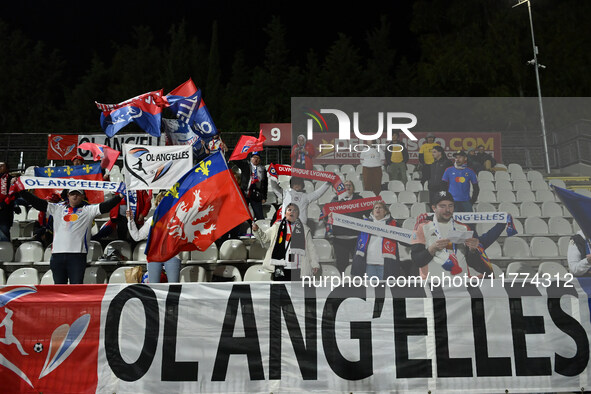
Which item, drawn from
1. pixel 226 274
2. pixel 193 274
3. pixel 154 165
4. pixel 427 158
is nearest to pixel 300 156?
pixel 427 158

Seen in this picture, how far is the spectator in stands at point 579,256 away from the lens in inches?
253

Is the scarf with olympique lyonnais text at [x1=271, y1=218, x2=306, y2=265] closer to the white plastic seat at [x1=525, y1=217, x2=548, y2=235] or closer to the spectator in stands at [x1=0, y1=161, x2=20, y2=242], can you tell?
the white plastic seat at [x1=525, y1=217, x2=548, y2=235]

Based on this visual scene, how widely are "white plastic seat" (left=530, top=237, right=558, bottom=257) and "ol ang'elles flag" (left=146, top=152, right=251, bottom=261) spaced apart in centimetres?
490

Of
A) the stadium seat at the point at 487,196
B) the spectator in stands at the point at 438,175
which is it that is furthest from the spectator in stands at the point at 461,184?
the stadium seat at the point at 487,196

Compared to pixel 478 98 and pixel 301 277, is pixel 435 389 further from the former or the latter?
pixel 478 98

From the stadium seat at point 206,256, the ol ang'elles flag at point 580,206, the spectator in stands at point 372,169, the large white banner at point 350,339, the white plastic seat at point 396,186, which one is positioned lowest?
the large white banner at point 350,339

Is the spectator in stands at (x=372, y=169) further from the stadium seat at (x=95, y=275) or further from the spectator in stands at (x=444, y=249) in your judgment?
the stadium seat at (x=95, y=275)

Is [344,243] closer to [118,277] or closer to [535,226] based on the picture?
[118,277]

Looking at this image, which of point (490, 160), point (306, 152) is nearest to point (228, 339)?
point (306, 152)

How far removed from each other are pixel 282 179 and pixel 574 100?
1680cm

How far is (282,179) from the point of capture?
1401 cm

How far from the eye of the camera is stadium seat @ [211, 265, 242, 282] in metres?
8.17

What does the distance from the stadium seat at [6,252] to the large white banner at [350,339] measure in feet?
13.0

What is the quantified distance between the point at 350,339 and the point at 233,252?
3.53 m
